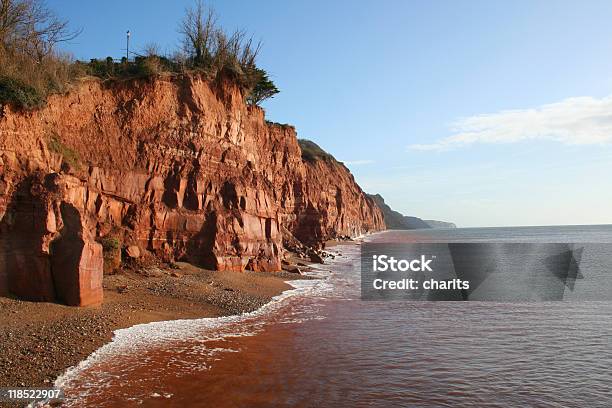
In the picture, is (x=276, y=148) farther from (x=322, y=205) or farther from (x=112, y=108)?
(x=112, y=108)

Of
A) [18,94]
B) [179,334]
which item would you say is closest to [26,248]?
[18,94]

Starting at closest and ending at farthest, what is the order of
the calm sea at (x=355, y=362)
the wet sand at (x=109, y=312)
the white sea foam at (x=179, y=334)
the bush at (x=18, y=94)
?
the calm sea at (x=355, y=362)
the wet sand at (x=109, y=312)
the white sea foam at (x=179, y=334)
the bush at (x=18, y=94)

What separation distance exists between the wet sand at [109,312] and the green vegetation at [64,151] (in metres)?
4.71

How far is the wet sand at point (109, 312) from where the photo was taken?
32.3 feet

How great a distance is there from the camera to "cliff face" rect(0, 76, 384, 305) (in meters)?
13.9

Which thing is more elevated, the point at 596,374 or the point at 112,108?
the point at 112,108

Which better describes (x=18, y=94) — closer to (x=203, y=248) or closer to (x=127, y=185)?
(x=127, y=185)

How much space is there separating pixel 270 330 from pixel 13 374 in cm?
705

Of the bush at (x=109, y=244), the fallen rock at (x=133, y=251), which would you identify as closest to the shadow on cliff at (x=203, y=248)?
the fallen rock at (x=133, y=251)

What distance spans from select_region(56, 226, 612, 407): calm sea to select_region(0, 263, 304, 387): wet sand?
23.3 inches

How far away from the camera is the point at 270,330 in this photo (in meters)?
14.2

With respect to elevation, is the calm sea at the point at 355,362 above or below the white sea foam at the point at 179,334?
below

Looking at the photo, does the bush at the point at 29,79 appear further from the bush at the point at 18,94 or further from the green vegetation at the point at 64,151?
the green vegetation at the point at 64,151

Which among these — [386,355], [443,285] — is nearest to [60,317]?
[386,355]
